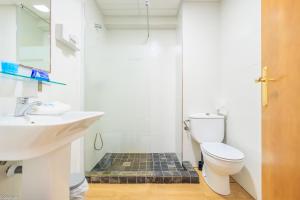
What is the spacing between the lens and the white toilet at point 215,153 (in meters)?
1.56

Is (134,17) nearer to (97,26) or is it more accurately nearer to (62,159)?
(97,26)

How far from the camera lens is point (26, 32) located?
1.15 m

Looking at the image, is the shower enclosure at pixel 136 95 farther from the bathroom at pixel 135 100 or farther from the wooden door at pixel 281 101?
the wooden door at pixel 281 101

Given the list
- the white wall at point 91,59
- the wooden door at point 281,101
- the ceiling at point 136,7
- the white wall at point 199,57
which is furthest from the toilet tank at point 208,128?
the ceiling at point 136,7

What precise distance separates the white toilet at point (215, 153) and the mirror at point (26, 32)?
1.65 m

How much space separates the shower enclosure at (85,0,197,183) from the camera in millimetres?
2445

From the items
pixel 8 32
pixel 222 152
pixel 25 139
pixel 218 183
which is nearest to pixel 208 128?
pixel 222 152

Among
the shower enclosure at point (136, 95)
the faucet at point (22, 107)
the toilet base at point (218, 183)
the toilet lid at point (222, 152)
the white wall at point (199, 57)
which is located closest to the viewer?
the faucet at point (22, 107)

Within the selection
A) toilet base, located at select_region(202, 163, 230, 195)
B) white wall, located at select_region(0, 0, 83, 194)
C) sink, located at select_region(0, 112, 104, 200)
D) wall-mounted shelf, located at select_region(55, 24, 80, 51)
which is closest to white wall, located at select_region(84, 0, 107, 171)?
white wall, located at select_region(0, 0, 83, 194)

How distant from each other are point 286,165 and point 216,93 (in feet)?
4.82

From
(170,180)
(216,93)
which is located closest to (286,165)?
(170,180)

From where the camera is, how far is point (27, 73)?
3.69ft

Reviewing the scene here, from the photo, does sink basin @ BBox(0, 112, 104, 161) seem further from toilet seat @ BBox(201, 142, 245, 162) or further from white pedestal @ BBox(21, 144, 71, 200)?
toilet seat @ BBox(201, 142, 245, 162)

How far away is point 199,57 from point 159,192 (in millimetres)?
1727
